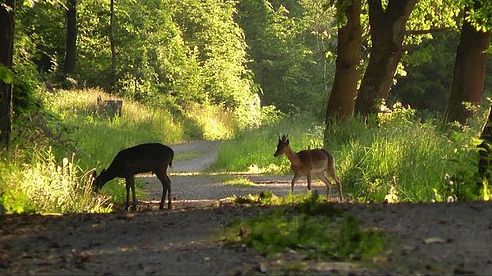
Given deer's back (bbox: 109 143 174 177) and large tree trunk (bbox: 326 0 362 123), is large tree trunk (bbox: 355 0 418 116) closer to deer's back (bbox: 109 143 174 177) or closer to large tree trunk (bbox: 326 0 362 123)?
large tree trunk (bbox: 326 0 362 123)

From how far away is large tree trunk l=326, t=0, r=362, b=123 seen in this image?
77.3 ft

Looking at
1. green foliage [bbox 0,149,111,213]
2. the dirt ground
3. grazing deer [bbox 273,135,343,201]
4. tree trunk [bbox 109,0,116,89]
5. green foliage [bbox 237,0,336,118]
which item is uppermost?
green foliage [bbox 237,0,336,118]

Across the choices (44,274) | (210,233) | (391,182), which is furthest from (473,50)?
(44,274)

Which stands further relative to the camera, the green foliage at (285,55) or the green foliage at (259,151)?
the green foliage at (285,55)

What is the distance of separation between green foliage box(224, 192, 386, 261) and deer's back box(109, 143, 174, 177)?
569 centimetres

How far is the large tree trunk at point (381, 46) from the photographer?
22844 millimetres

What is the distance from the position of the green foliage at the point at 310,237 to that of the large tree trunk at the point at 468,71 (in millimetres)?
16816

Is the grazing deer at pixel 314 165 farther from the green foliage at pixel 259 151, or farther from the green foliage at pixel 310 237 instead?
the green foliage at pixel 259 151

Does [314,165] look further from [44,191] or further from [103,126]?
[103,126]

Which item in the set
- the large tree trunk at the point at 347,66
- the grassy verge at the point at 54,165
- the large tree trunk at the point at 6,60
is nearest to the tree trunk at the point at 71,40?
the grassy verge at the point at 54,165

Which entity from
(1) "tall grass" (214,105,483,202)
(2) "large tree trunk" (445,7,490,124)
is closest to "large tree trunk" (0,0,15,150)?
(1) "tall grass" (214,105,483,202)

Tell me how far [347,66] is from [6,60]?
39.2 ft

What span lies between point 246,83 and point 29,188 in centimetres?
5005

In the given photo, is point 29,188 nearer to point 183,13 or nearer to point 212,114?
point 212,114
